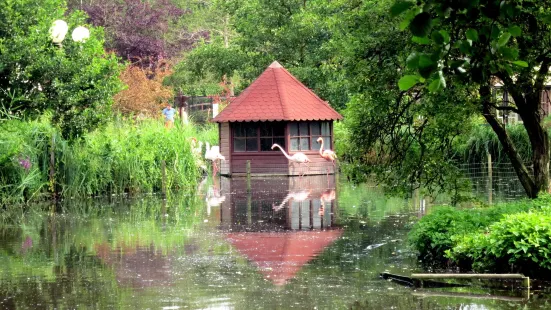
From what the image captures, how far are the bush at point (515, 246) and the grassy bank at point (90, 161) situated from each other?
44.5 ft

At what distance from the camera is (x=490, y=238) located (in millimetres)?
11289

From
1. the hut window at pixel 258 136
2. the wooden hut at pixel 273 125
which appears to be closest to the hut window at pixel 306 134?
the wooden hut at pixel 273 125

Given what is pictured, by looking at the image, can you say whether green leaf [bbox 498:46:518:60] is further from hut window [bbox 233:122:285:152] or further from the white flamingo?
hut window [bbox 233:122:285:152]

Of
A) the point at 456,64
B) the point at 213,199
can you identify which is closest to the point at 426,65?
the point at 456,64

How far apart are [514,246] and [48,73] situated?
15.2 metres

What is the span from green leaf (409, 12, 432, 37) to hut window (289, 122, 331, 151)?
28661 mm

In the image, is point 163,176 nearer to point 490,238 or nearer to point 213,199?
point 213,199

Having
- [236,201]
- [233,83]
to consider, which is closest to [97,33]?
[236,201]

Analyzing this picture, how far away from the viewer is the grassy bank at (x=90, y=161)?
22.2 m

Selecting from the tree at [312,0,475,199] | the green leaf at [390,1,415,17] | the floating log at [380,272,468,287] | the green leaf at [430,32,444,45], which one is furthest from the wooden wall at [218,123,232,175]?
the green leaf at [390,1,415,17]

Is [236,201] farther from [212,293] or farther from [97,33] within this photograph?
[212,293]

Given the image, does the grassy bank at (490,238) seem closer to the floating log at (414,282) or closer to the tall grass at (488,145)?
the floating log at (414,282)

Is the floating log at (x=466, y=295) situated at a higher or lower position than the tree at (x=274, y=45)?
lower

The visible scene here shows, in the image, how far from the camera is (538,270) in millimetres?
10977
